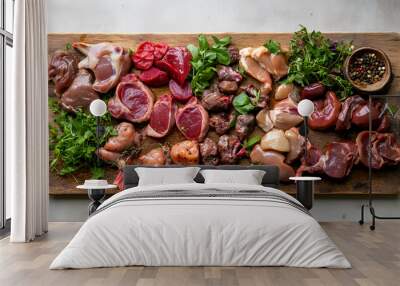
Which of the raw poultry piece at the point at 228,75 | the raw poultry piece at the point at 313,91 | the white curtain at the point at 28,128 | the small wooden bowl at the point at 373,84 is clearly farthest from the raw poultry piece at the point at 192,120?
the small wooden bowl at the point at 373,84

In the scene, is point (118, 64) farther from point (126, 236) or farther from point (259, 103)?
point (126, 236)

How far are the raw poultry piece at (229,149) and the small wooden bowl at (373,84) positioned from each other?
1.51 metres

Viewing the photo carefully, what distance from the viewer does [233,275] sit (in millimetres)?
3885

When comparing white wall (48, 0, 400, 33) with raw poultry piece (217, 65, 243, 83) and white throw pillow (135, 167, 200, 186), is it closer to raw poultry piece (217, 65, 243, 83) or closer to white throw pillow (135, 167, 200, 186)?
raw poultry piece (217, 65, 243, 83)

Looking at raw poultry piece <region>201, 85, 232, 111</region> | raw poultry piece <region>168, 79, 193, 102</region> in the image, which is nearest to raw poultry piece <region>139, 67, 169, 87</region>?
raw poultry piece <region>168, 79, 193, 102</region>

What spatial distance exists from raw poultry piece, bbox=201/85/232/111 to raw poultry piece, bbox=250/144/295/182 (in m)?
0.64

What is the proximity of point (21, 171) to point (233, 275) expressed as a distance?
100 inches

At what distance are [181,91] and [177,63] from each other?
33 centimetres

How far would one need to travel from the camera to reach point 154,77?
6.71 metres

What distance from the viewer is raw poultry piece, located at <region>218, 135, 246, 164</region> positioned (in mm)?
6656

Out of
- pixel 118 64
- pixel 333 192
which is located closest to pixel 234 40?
pixel 118 64

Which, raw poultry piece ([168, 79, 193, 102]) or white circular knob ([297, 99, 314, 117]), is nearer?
white circular knob ([297, 99, 314, 117])

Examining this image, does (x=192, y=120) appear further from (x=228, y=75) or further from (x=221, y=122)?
(x=228, y=75)

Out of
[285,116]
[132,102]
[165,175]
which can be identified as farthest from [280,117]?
[132,102]
